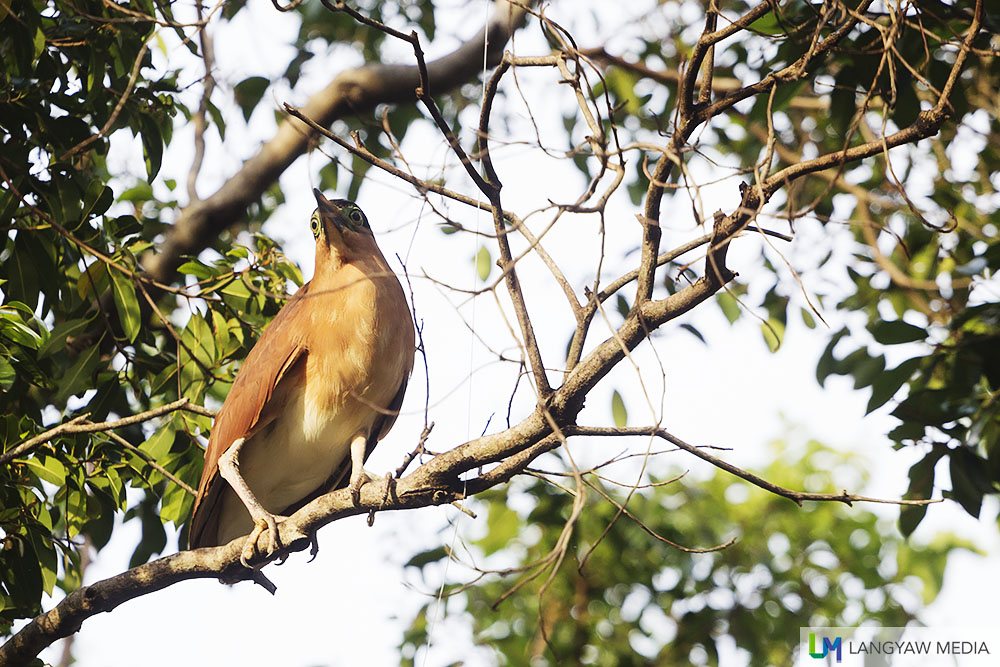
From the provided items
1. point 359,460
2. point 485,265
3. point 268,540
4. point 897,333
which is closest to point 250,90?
point 485,265

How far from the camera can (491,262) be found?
4.47 m

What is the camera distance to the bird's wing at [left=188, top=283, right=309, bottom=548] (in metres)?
2.84

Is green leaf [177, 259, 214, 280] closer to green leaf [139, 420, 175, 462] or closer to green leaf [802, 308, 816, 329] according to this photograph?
green leaf [139, 420, 175, 462]

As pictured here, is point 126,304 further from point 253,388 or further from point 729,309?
point 729,309

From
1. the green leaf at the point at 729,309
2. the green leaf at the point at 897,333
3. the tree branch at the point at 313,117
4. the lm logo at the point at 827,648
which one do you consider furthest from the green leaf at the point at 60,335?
the lm logo at the point at 827,648

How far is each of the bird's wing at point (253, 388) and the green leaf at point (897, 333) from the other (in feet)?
6.59

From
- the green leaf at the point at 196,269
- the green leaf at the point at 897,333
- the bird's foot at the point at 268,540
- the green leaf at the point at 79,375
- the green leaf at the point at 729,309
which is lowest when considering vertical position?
the bird's foot at the point at 268,540

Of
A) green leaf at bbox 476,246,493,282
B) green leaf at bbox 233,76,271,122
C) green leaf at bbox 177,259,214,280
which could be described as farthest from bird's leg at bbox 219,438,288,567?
green leaf at bbox 233,76,271,122

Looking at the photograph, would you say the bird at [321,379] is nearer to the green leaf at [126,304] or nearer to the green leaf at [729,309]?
the green leaf at [126,304]

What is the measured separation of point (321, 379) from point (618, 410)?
1.73 metres

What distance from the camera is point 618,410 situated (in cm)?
415

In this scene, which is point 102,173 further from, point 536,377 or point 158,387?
point 536,377

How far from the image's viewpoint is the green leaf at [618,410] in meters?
4.14

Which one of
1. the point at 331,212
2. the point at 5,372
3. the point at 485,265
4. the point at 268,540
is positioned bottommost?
the point at 268,540
